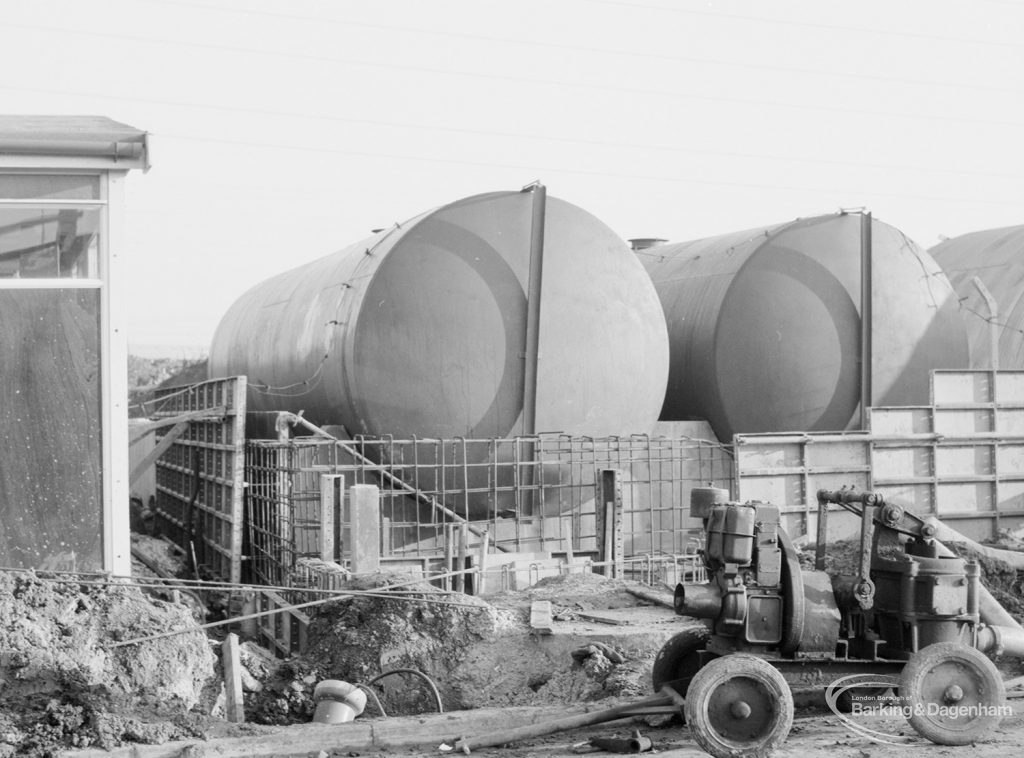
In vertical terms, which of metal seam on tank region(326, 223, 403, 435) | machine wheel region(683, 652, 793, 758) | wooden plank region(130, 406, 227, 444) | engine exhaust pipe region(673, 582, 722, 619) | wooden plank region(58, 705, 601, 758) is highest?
metal seam on tank region(326, 223, 403, 435)

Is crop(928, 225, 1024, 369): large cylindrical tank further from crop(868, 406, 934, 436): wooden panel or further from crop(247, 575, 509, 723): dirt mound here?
crop(247, 575, 509, 723): dirt mound

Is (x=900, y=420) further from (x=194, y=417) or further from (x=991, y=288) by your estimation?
(x=194, y=417)

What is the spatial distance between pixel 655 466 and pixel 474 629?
4.85 metres

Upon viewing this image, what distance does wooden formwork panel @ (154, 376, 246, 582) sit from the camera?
12.9 meters

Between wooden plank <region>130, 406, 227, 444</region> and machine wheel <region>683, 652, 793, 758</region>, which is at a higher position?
wooden plank <region>130, 406, 227, 444</region>

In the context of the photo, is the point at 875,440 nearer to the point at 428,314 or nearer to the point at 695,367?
the point at 695,367

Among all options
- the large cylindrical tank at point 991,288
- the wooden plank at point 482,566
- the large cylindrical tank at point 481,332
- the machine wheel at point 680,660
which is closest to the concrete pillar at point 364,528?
the wooden plank at point 482,566

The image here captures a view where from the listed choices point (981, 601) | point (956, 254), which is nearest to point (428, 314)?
point (981, 601)

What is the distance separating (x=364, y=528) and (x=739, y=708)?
4788 mm

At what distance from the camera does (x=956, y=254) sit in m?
21.2

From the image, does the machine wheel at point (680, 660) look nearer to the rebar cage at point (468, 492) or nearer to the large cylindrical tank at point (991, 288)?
the rebar cage at point (468, 492)

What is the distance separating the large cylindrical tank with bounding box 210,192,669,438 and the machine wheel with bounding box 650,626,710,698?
16.1 ft

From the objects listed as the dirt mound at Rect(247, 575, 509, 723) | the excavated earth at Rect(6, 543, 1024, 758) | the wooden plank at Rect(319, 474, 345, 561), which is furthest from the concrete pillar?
the dirt mound at Rect(247, 575, 509, 723)

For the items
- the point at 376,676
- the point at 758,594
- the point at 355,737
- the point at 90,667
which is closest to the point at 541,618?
the point at 376,676
